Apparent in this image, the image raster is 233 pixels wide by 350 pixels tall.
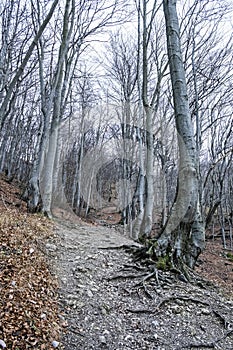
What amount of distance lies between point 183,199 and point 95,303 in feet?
6.48

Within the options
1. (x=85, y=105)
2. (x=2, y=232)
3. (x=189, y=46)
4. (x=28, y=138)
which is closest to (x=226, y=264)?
(x=189, y=46)

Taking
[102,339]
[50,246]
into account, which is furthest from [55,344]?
[50,246]

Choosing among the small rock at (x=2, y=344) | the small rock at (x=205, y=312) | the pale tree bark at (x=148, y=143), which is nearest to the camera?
the small rock at (x=2, y=344)

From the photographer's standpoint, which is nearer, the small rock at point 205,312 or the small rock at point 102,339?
the small rock at point 102,339

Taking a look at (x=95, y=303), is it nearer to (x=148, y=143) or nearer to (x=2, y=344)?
(x=2, y=344)

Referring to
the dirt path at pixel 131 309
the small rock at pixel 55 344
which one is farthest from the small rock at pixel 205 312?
the small rock at pixel 55 344

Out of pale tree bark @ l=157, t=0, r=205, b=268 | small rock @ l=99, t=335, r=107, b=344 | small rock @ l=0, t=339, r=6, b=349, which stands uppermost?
pale tree bark @ l=157, t=0, r=205, b=268

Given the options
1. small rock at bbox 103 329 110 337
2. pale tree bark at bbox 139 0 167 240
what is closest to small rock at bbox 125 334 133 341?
small rock at bbox 103 329 110 337

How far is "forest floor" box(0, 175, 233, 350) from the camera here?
2473mm

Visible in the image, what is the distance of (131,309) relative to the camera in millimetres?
3074

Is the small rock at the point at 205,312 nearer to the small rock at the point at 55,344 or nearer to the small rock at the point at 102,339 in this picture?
the small rock at the point at 102,339

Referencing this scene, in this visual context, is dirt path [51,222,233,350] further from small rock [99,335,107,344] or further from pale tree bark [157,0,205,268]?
pale tree bark [157,0,205,268]

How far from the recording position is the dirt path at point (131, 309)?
2.62 m

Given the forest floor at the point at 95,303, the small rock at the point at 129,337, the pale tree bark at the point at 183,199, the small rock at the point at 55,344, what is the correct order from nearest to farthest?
the small rock at the point at 55,344 < the forest floor at the point at 95,303 < the small rock at the point at 129,337 < the pale tree bark at the point at 183,199
